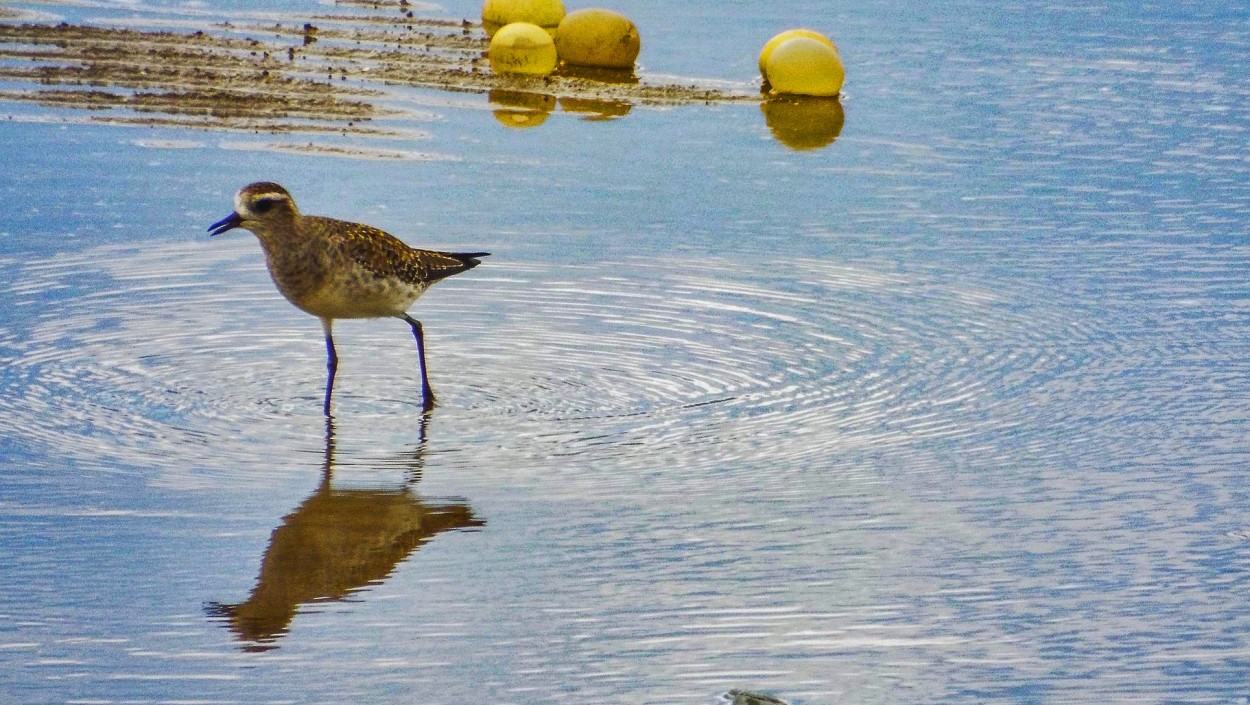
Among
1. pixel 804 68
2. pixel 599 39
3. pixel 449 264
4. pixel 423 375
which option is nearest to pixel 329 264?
pixel 423 375

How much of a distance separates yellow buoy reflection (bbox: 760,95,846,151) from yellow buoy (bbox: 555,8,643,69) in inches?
69.2

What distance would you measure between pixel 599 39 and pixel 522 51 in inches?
31.0

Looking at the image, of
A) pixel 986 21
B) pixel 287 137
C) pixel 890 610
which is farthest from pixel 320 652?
pixel 986 21

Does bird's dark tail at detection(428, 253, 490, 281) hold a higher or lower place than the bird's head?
lower

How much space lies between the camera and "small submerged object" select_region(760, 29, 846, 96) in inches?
661

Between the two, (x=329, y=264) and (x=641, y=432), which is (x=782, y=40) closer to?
(x=329, y=264)

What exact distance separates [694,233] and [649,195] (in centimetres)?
117

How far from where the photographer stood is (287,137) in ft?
47.4

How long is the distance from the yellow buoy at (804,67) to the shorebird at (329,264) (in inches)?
333

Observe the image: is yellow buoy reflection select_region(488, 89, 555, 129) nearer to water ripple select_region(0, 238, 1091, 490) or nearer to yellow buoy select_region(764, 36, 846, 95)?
yellow buoy select_region(764, 36, 846, 95)

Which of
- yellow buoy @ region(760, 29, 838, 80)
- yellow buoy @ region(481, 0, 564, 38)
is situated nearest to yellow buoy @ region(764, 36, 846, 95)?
yellow buoy @ region(760, 29, 838, 80)

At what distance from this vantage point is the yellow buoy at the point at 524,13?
63.5 ft

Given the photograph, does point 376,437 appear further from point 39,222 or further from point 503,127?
point 503,127

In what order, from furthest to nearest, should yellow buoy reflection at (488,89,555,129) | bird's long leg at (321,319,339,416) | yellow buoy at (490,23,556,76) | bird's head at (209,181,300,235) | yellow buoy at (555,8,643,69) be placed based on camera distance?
yellow buoy at (555,8,643,69)
yellow buoy at (490,23,556,76)
yellow buoy reflection at (488,89,555,129)
bird's long leg at (321,319,339,416)
bird's head at (209,181,300,235)
